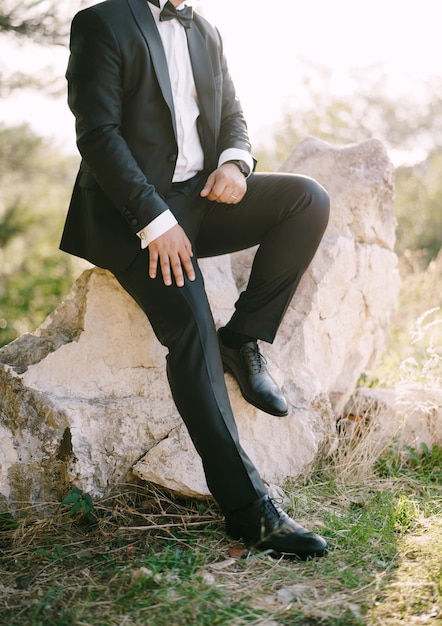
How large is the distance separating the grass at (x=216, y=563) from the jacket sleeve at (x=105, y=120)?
133 centimetres

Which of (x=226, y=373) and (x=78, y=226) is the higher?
(x=78, y=226)

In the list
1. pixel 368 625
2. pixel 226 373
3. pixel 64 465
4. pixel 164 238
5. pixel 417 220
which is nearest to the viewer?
pixel 368 625

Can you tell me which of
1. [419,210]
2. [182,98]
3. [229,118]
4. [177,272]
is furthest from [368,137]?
[177,272]

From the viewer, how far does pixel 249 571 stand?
8.18 feet

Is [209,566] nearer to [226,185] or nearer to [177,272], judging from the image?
[177,272]

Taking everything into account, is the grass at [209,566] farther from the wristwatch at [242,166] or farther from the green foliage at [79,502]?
the wristwatch at [242,166]

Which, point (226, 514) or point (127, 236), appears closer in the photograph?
point (226, 514)

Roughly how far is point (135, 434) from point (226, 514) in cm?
68

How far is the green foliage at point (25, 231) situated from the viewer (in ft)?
32.1

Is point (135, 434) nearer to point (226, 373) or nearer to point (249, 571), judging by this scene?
point (226, 373)

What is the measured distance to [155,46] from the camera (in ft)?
9.60

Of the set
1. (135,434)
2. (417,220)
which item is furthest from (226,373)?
(417,220)

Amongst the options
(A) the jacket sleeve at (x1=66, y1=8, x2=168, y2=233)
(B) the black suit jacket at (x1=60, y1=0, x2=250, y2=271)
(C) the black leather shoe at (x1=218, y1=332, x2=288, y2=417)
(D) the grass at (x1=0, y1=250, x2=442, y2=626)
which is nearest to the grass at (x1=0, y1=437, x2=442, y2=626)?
(D) the grass at (x1=0, y1=250, x2=442, y2=626)

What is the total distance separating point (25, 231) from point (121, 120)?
8822 mm
